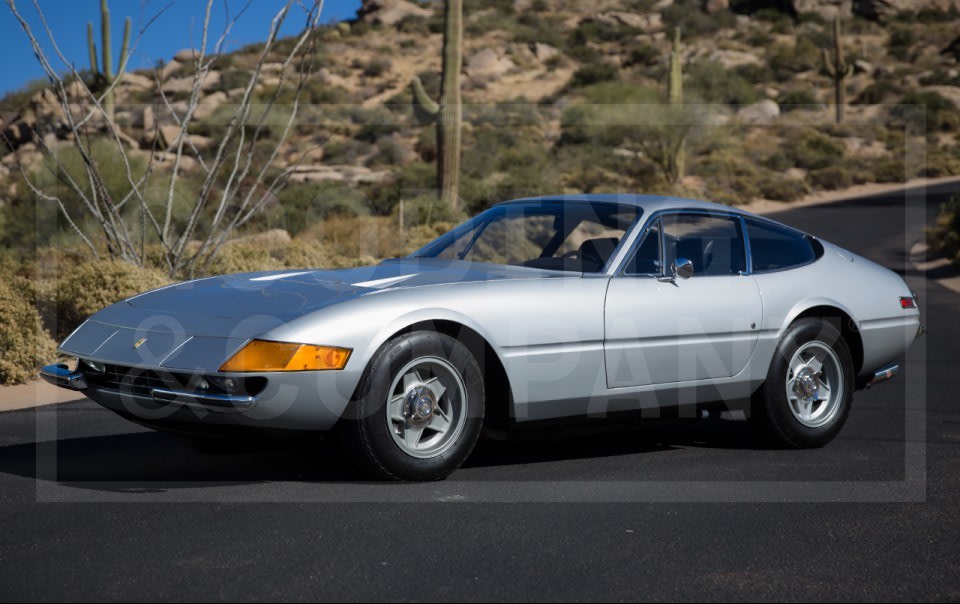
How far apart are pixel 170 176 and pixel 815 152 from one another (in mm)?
28171

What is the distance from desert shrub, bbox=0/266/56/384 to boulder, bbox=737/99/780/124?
4618 centimetres

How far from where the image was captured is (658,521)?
4.97 metres

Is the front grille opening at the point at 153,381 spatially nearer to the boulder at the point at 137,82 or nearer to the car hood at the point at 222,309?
the car hood at the point at 222,309

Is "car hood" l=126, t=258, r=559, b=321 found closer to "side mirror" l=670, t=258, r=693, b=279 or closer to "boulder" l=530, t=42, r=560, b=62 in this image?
"side mirror" l=670, t=258, r=693, b=279

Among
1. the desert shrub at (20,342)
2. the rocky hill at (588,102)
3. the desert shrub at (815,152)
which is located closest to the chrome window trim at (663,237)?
the desert shrub at (20,342)

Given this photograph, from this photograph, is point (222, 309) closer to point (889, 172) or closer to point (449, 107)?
point (449, 107)

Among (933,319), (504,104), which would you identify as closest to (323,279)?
(933,319)

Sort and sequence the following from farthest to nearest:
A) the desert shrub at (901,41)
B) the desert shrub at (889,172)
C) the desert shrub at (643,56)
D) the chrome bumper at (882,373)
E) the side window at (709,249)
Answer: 1. the desert shrub at (901,41)
2. the desert shrub at (643,56)
3. the desert shrub at (889,172)
4. the chrome bumper at (882,373)
5. the side window at (709,249)

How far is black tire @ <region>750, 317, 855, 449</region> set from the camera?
21.9ft

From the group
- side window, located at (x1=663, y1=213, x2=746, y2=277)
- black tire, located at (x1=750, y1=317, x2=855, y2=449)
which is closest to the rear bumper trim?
side window, located at (x1=663, y1=213, x2=746, y2=277)

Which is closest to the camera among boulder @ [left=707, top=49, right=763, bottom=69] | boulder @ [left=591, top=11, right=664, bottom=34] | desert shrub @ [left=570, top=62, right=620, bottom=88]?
desert shrub @ [left=570, top=62, right=620, bottom=88]

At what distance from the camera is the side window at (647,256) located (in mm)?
6293

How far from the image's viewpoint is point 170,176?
86.9 feet

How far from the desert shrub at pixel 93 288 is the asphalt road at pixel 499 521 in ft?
13.0
